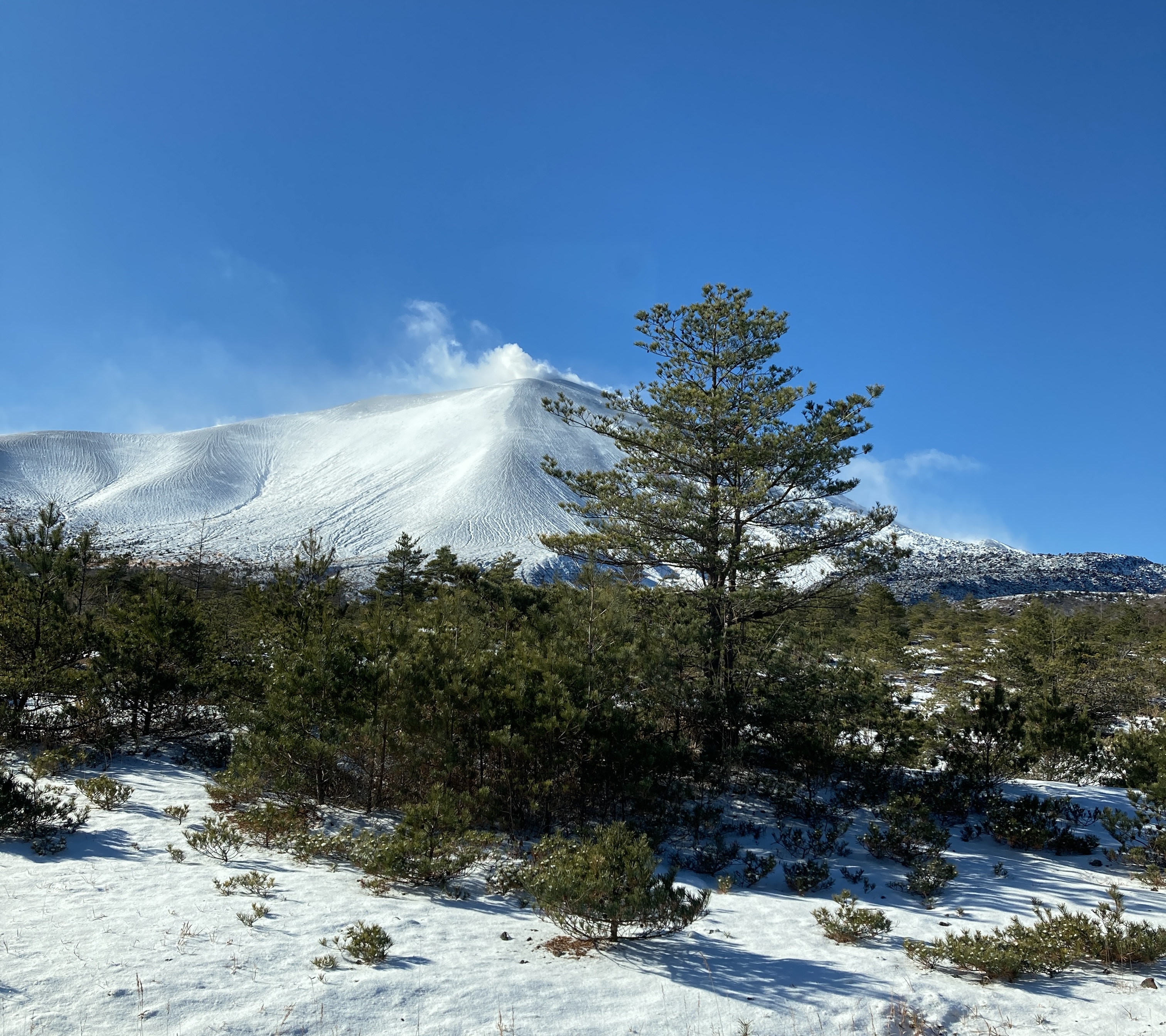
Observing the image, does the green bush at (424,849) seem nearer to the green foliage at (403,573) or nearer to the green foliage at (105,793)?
the green foliage at (105,793)

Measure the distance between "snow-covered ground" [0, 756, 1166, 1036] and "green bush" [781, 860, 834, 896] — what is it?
533 millimetres

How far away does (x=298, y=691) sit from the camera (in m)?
7.69

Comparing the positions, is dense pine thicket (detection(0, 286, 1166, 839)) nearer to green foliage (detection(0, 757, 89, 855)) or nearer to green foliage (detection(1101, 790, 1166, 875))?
green foliage (detection(1101, 790, 1166, 875))

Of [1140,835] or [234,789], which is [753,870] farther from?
[234,789]

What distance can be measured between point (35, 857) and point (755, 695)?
8216mm

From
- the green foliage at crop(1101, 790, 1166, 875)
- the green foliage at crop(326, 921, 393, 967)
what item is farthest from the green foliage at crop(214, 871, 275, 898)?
the green foliage at crop(1101, 790, 1166, 875)

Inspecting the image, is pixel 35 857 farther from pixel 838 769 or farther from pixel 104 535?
pixel 104 535

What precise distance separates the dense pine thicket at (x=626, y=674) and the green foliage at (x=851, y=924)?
1782 millimetres

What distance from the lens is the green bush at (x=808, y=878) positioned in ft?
22.3

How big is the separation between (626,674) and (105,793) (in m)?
6.03

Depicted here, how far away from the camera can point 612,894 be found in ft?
15.7

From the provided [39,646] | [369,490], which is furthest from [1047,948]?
[369,490]

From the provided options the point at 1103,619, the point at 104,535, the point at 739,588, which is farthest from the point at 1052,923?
the point at 104,535

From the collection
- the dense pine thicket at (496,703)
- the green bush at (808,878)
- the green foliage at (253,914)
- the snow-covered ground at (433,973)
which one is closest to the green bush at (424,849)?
the snow-covered ground at (433,973)
